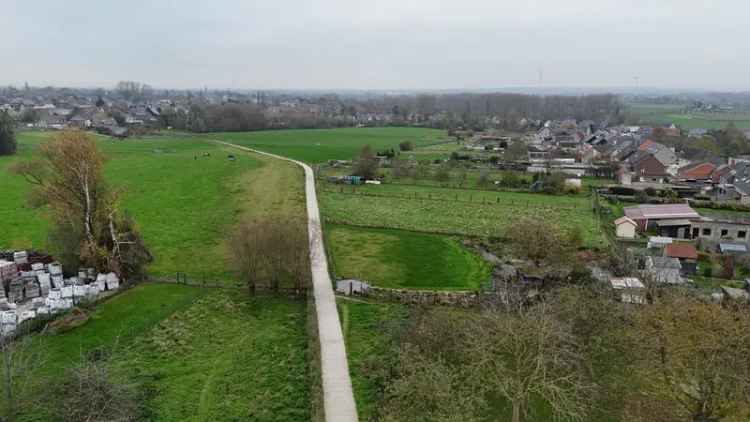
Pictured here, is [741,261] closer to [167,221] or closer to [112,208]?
[112,208]

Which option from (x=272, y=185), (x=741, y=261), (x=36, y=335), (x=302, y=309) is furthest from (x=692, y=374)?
(x=272, y=185)

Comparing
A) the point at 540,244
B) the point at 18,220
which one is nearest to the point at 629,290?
the point at 540,244

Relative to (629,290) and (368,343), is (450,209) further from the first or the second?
(368,343)

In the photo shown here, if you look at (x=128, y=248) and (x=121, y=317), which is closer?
(x=121, y=317)

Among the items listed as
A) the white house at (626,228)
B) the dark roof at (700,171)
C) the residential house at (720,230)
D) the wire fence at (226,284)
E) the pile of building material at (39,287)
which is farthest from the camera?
the dark roof at (700,171)

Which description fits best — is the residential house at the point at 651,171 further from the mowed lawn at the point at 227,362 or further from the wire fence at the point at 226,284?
the mowed lawn at the point at 227,362

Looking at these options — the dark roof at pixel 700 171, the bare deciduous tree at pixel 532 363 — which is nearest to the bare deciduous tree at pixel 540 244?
the bare deciduous tree at pixel 532 363
